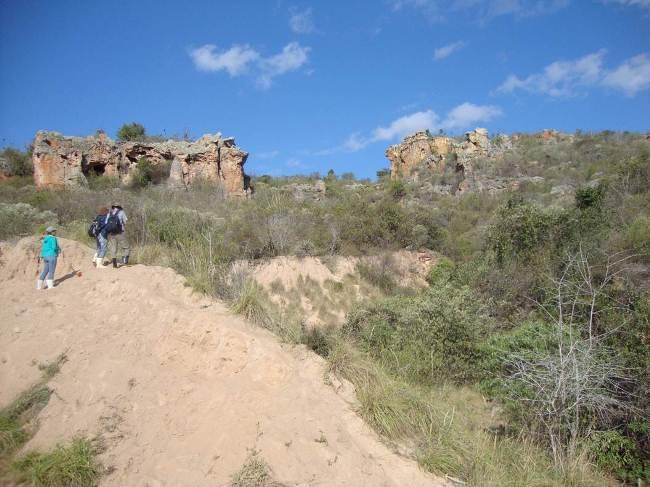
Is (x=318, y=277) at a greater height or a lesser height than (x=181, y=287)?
lesser

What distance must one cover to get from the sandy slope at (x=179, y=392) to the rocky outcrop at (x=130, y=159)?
2202cm

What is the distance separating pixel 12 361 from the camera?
17.4ft

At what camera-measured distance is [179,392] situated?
14.5 ft

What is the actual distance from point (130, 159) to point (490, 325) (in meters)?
26.0

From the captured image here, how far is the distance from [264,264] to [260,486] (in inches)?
491

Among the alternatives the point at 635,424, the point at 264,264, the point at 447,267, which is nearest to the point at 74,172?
the point at 264,264

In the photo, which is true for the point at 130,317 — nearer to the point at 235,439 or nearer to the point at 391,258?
the point at 235,439

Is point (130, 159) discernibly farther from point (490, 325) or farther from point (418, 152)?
point (490, 325)

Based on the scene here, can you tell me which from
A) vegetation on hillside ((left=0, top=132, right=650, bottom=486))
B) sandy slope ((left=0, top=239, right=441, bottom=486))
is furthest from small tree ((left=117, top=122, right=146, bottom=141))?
sandy slope ((left=0, top=239, right=441, bottom=486))

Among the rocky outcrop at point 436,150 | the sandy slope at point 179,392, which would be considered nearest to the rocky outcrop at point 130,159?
the rocky outcrop at point 436,150

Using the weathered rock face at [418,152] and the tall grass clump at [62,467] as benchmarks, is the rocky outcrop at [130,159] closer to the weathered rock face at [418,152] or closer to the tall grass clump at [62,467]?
the weathered rock face at [418,152]

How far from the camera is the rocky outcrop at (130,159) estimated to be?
2528 centimetres

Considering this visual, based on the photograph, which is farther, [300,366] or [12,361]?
[12,361]

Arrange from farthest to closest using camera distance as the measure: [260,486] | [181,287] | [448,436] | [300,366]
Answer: [181,287] < [300,366] < [448,436] < [260,486]
